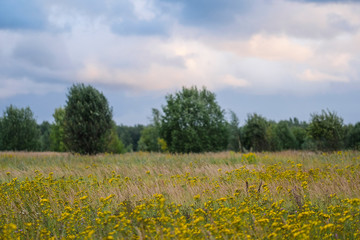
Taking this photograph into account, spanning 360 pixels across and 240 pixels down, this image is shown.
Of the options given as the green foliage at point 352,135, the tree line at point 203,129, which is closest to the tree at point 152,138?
the tree line at point 203,129

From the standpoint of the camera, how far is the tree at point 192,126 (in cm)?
4034

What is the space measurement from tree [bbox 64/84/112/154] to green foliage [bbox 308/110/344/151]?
61.0 feet

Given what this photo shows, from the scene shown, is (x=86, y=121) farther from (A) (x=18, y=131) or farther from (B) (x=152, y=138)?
(B) (x=152, y=138)

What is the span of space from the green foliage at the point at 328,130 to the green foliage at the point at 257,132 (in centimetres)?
1028

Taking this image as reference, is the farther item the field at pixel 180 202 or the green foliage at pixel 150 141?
the green foliage at pixel 150 141

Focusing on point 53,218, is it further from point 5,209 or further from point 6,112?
point 6,112

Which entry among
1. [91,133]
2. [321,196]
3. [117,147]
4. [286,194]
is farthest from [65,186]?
[117,147]

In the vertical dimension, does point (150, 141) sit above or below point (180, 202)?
above

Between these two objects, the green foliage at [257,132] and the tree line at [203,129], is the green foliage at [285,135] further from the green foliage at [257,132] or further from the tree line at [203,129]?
the green foliage at [257,132]

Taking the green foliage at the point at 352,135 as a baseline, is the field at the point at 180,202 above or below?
below

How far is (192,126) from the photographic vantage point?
1610 inches

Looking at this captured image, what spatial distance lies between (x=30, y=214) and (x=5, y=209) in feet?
2.80

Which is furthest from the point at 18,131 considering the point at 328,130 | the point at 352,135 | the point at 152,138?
A: the point at 352,135

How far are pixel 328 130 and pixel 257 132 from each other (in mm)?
11469
